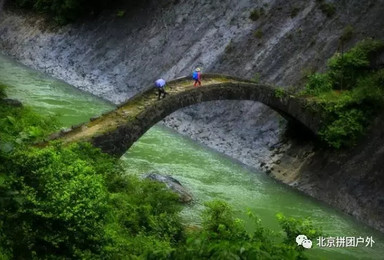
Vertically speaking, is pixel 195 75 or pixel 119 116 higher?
pixel 195 75

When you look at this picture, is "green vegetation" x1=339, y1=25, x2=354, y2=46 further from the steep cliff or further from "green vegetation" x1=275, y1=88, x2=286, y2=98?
"green vegetation" x1=275, y1=88, x2=286, y2=98

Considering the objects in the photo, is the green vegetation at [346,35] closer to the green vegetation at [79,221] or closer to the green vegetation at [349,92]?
the green vegetation at [349,92]

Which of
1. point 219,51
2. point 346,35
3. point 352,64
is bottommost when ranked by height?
point 352,64

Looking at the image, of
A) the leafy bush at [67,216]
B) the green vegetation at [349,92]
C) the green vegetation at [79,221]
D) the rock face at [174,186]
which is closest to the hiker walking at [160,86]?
the rock face at [174,186]

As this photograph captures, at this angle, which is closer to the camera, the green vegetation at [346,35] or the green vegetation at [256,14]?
the green vegetation at [346,35]

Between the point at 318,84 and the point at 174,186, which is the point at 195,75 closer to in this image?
the point at 174,186

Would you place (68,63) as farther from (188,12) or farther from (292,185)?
(292,185)

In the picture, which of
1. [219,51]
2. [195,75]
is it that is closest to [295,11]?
[219,51]
